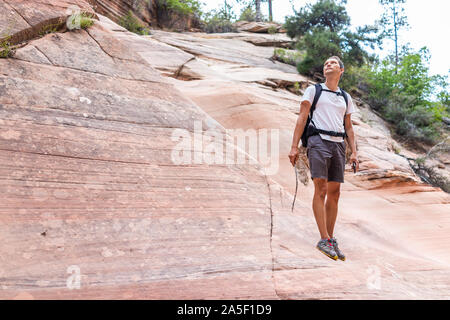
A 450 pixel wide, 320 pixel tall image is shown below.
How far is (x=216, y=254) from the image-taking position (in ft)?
8.64

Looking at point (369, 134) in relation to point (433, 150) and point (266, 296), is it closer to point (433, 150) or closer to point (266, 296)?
point (433, 150)

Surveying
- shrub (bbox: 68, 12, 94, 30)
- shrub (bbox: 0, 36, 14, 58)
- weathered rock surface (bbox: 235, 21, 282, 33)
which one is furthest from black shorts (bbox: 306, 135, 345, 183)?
weathered rock surface (bbox: 235, 21, 282, 33)

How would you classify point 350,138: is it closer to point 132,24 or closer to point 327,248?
point 327,248

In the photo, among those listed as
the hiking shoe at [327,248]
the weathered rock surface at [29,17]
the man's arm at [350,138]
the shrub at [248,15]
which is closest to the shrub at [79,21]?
the weathered rock surface at [29,17]

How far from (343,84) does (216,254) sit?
38.6ft

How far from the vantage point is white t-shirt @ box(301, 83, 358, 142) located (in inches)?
132

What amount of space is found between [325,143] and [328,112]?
1.00ft

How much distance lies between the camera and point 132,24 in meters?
13.5

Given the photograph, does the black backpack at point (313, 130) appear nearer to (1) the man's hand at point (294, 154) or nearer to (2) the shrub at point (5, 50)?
(1) the man's hand at point (294, 154)

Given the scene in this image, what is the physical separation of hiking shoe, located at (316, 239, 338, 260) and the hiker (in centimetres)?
3

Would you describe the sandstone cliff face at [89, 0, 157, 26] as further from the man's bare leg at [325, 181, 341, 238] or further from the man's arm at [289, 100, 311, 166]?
the man's bare leg at [325, 181, 341, 238]

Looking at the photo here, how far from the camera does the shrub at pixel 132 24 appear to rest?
13298mm

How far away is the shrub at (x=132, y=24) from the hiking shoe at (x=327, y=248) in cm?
1192

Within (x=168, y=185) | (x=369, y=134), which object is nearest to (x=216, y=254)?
(x=168, y=185)
